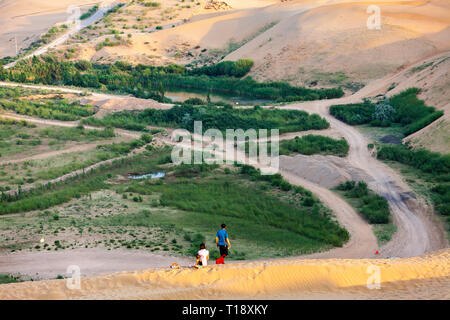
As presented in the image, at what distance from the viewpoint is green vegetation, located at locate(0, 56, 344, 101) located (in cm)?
4991

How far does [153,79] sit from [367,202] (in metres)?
39.5

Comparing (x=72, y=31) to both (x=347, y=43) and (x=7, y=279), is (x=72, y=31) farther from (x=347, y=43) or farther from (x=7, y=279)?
(x=7, y=279)

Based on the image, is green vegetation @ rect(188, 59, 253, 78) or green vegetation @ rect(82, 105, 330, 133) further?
green vegetation @ rect(188, 59, 253, 78)

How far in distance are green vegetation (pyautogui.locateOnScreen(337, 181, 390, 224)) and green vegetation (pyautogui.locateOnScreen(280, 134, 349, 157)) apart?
5.76 m

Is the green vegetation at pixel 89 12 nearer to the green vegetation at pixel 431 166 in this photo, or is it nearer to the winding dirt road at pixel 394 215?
the winding dirt road at pixel 394 215

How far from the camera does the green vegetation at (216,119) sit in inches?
1438

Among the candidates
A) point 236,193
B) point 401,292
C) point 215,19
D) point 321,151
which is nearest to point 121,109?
point 321,151

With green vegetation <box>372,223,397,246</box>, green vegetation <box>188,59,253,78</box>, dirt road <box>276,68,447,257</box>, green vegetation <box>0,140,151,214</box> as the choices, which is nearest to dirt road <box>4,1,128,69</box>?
Answer: green vegetation <box>188,59,253,78</box>

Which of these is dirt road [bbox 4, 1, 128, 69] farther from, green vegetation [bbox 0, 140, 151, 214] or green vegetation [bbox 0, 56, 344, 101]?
green vegetation [bbox 0, 140, 151, 214]

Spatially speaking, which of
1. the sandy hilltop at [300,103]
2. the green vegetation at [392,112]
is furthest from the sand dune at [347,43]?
the green vegetation at [392,112]

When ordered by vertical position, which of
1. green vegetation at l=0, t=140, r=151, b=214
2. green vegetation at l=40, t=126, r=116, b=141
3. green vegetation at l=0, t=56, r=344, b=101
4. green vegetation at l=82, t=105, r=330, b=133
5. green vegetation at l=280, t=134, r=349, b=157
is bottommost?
green vegetation at l=0, t=140, r=151, b=214

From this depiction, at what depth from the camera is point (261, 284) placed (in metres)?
12.5

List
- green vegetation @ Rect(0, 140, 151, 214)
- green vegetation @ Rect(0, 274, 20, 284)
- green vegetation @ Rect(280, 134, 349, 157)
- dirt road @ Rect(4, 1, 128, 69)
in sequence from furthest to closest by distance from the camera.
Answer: dirt road @ Rect(4, 1, 128, 69) → green vegetation @ Rect(280, 134, 349, 157) → green vegetation @ Rect(0, 140, 151, 214) → green vegetation @ Rect(0, 274, 20, 284)

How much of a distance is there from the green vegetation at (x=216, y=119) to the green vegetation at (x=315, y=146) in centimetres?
325
